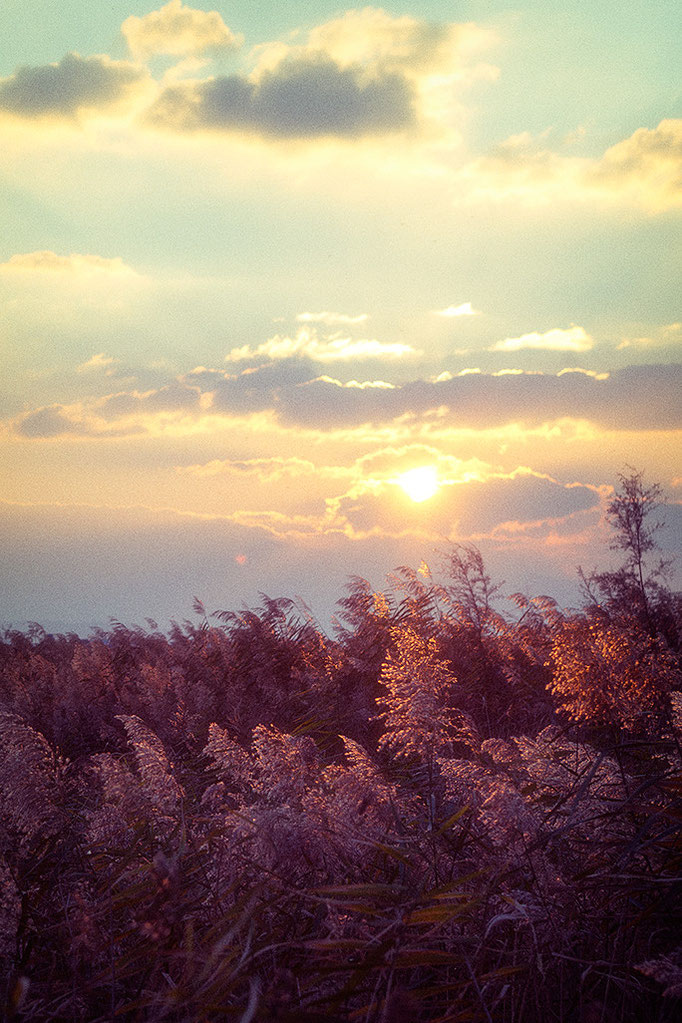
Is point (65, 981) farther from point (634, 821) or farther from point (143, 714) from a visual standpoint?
point (143, 714)

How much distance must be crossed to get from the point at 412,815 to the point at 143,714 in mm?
4485

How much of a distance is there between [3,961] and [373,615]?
5828 millimetres

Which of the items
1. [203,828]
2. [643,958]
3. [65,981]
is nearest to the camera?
[643,958]

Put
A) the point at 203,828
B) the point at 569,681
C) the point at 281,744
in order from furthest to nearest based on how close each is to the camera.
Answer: the point at 569,681 < the point at 203,828 < the point at 281,744

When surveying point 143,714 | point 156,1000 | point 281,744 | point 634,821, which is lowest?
point 143,714

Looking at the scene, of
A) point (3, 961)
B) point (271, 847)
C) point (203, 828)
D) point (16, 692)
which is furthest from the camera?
point (16, 692)

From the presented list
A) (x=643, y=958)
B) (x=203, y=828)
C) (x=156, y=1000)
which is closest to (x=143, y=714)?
(x=203, y=828)

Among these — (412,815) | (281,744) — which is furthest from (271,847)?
(412,815)

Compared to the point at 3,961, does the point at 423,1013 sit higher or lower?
higher

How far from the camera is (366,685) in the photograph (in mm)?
6973

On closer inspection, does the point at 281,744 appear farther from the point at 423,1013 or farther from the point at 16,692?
the point at 16,692

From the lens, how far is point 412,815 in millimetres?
2939

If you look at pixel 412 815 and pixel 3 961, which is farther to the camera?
pixel 412 815

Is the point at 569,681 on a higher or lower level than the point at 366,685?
higher
